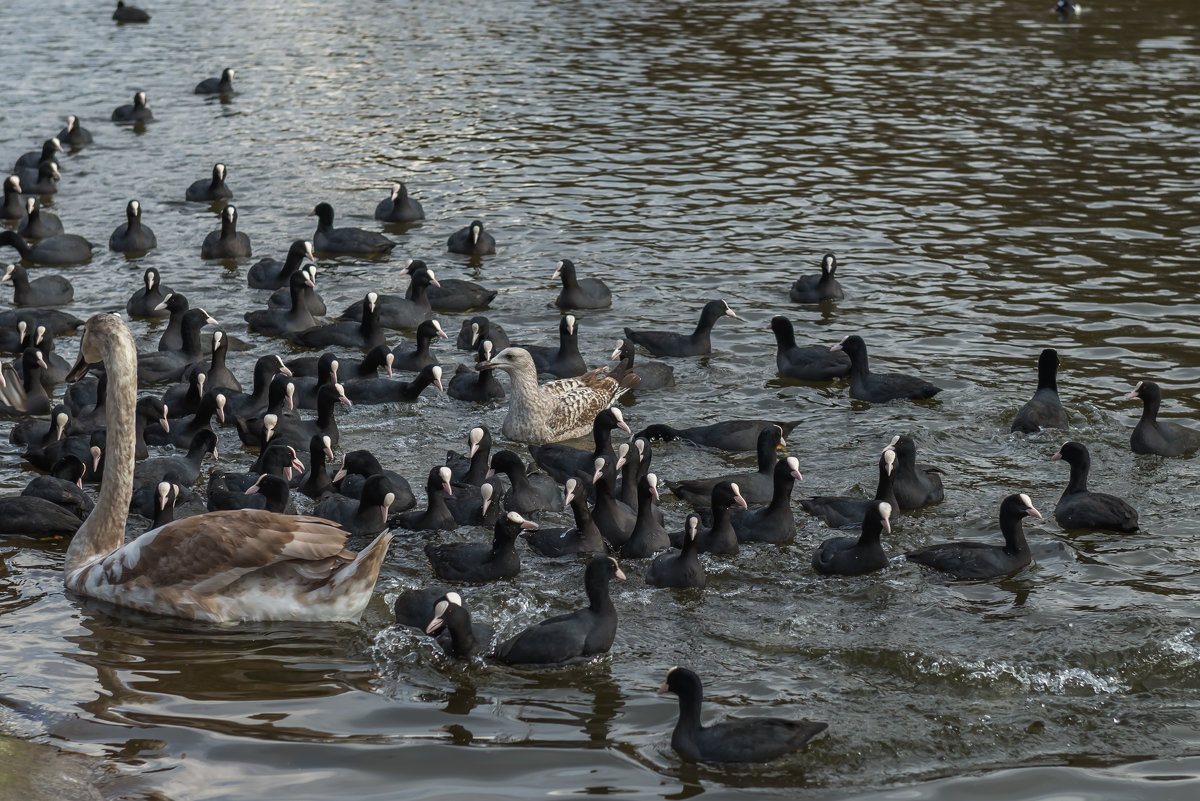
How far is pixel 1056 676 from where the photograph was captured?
1080cm

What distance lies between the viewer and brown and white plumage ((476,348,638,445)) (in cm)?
1638

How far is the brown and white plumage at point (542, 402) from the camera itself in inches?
645

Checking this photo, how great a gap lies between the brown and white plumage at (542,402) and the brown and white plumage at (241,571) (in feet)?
16.1

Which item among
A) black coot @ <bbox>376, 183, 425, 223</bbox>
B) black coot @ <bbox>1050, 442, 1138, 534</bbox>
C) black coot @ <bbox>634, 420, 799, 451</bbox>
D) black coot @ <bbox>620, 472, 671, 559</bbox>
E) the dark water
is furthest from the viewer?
black coot @ <bbox>376, 183, 425, 223</bbox>

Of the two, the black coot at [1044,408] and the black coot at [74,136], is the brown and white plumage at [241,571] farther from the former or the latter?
the black coot at [74,136]

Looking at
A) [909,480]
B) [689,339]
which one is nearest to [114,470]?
[909,480]

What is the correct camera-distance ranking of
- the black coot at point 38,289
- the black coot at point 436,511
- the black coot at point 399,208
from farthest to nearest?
the black coot at point 399,208 < the black coot at point 38,289 < the black coot at point 436,511

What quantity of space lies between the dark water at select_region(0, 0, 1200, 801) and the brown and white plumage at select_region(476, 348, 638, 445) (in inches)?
27.3

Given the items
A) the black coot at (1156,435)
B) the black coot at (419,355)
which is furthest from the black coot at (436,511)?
the black coot at (1156,435)

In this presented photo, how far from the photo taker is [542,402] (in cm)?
1641

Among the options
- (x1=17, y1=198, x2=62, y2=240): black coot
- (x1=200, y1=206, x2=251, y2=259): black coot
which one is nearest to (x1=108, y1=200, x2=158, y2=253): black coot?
(x1=200, y1=206, x2=251, y2=259): black coot

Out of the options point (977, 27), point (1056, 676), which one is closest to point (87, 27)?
point (977, 27)

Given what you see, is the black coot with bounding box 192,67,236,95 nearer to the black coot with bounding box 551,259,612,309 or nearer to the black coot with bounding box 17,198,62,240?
the black coot with bounding box 17,198,62,240

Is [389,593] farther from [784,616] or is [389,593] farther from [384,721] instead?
[784,616]
